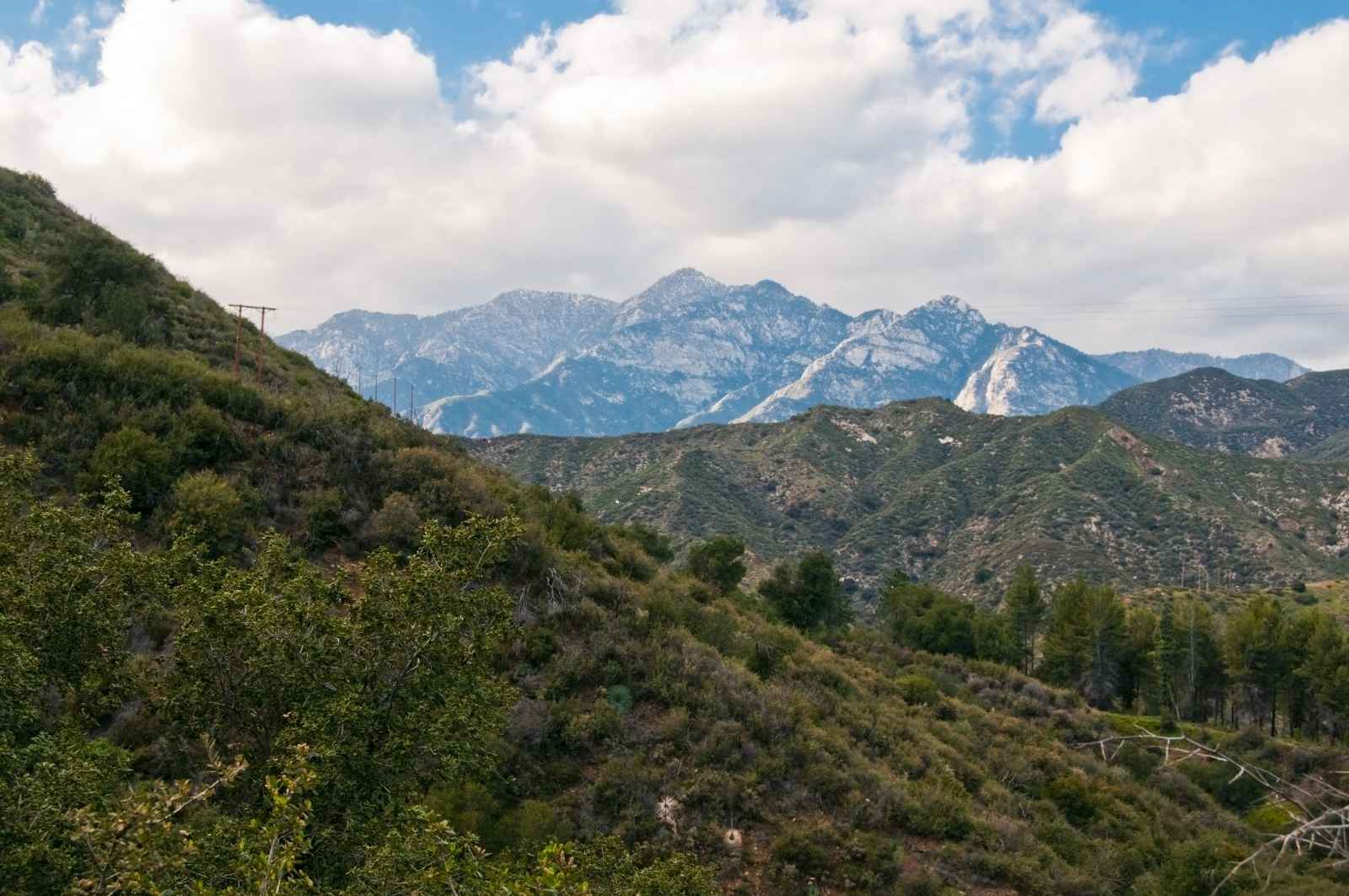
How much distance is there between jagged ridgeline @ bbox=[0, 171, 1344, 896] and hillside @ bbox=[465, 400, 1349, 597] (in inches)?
2942

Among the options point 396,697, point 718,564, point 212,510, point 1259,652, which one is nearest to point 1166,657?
point 1259,652

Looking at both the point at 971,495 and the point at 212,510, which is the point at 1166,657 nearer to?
the point at 212,510

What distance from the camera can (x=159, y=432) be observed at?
23.1 meters

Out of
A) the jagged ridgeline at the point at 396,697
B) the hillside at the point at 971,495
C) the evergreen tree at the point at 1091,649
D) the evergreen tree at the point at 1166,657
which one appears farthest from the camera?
the hillside at the point at 971,495

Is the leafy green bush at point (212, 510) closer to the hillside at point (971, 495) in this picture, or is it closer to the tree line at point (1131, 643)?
Result: the tree line at point (1131, 643)

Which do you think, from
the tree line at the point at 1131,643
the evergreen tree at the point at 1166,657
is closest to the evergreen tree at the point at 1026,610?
the tree line at the point at 1131,643

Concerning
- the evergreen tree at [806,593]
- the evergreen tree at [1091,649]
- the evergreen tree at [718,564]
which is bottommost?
the evergreen tree at [1091,649]

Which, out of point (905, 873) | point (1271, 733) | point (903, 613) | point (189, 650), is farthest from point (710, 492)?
point (189, 650)

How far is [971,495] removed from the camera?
456ft

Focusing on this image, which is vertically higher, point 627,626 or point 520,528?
point 520,528

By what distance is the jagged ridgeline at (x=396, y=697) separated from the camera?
323 inches

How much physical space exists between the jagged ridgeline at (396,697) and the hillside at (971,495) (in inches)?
2942

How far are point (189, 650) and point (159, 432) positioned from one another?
669 inches

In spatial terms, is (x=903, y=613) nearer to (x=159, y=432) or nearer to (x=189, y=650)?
(x=159, y=432)
